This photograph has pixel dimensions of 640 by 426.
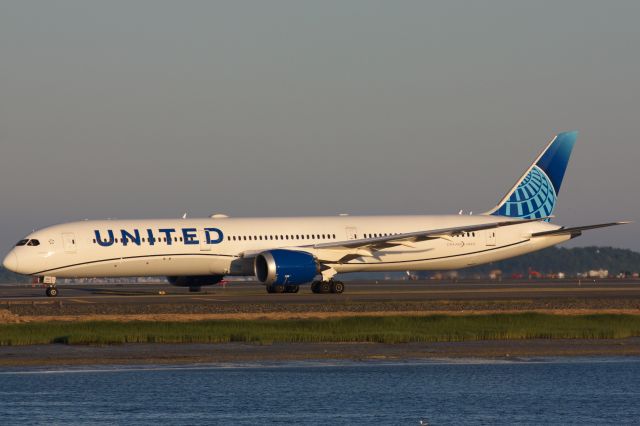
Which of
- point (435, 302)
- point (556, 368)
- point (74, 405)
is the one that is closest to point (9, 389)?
point (74, 405)

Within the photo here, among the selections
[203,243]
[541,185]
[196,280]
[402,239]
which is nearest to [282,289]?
[203,243]

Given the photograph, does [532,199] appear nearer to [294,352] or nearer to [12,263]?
[12,263]

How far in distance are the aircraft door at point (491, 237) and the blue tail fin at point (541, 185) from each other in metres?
3.46

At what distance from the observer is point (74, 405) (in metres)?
22.7

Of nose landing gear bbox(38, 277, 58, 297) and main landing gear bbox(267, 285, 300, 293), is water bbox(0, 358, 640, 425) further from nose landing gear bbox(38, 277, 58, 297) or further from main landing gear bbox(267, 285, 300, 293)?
nose landing gear bbox(38, 277, 58, 297)

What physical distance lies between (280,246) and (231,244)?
2682 millimetres

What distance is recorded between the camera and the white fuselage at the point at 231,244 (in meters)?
59.4

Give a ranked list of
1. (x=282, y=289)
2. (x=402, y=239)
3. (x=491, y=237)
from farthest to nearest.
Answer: (x=491, y=237), (x=402, y=239), (x=282, y=289)

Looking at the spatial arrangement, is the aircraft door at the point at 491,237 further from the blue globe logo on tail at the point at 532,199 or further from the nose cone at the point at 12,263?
the nose cone at the point at 12,263

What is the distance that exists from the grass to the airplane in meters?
18.4

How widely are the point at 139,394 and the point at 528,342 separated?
14983mm

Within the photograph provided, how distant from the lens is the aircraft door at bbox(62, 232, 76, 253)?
194 feet

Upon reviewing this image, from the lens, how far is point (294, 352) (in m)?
32.7

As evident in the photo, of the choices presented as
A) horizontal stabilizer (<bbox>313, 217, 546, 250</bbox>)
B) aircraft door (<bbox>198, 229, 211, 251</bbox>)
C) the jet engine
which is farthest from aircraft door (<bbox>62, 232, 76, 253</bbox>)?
horizontal stabilizer (<bbox>313, 217, 546, 250</bbox>)
